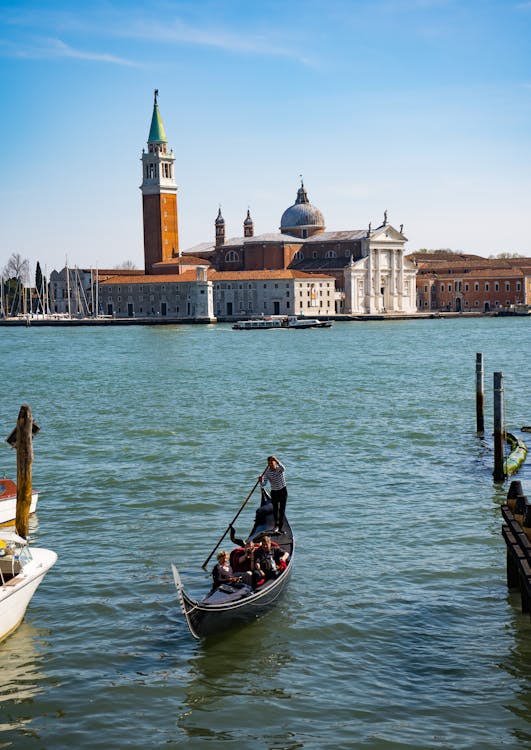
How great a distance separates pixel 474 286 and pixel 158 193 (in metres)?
34.3

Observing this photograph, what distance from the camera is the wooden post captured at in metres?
10.6

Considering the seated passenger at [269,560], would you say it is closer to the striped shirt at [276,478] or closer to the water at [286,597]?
the water at [286,597]

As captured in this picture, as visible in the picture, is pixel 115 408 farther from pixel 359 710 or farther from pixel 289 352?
pixel 289 352

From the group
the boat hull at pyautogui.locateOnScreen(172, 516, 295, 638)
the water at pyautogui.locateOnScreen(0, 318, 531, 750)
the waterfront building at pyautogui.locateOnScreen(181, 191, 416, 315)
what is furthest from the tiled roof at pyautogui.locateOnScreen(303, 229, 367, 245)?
the boat hull at pyautogui.locateOnScreen(172, 516, 295, 638)

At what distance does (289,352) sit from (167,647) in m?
42.7

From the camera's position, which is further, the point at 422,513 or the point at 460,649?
the point at 422,513

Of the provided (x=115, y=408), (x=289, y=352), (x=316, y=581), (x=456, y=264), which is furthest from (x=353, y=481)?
(x=456, y=264)

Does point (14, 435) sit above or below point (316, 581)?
above

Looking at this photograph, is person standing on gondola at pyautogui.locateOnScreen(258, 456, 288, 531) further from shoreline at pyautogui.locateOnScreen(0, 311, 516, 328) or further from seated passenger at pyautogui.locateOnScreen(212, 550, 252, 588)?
shoreline at pyautogui.locateOnScreen(0, 311, 516, 328)

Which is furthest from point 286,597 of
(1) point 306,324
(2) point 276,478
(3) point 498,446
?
(1) point 306,324

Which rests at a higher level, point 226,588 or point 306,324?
point 306,324

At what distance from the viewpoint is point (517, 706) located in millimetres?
6801

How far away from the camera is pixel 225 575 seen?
829cm

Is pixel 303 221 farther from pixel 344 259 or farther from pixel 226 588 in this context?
pixel 226 588
